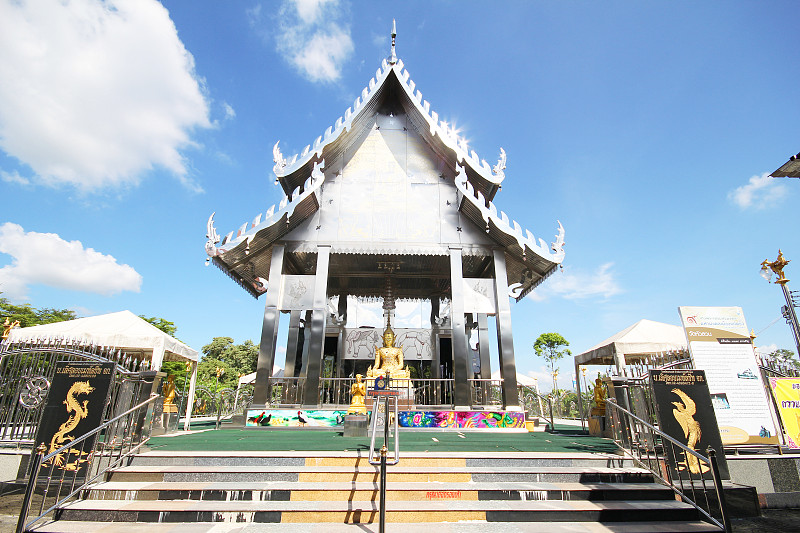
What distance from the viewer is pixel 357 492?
202 inches

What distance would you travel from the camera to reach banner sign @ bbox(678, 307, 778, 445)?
7715mm

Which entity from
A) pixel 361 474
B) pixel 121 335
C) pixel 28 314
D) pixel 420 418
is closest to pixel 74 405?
pixel 361 474

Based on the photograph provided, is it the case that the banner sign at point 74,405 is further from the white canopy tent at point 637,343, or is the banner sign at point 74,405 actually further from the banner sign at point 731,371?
the white canopy tent at point 637,343

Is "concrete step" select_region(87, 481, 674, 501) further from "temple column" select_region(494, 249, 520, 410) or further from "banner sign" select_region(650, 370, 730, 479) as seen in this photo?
"temple column" select_region(494, 249, 520, 410)

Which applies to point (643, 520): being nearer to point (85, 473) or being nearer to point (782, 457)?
point (782, 457)

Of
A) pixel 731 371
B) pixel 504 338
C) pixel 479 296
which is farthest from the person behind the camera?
pixel 479 296

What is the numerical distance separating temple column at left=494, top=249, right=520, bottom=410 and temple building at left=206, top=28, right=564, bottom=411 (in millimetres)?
33

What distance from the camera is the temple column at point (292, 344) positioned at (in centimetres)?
1452

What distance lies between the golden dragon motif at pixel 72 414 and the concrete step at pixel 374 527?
134 centimetres

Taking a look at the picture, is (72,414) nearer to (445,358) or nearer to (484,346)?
(484,346)

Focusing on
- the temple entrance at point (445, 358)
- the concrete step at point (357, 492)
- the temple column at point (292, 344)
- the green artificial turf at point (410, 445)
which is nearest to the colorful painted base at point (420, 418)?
the green artificial turf at point (410, 445)

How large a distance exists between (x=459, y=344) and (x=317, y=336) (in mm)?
4293

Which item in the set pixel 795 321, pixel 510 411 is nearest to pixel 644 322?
pixel 795 321

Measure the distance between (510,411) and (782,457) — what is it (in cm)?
541
